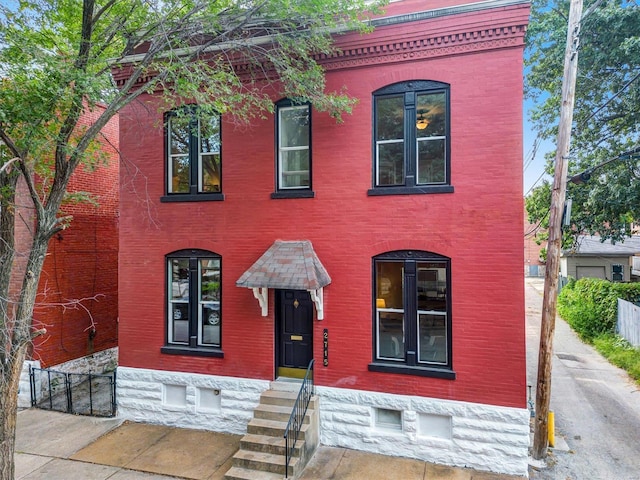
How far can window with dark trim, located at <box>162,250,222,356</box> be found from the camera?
9.39m

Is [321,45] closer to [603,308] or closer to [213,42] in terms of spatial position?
[213,42]

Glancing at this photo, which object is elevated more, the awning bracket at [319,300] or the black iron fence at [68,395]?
the awning bracket at [319,300]

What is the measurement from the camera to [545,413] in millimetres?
7676

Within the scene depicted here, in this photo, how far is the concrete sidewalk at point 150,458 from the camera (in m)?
7.28

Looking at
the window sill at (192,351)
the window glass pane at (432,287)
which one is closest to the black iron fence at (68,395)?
the window sill at (192,351)

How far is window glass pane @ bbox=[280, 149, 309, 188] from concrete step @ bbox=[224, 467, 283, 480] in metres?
5.76

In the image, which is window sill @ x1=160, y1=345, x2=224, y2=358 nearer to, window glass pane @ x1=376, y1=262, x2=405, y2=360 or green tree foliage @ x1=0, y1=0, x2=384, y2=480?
green tree foliage @ x1=0, y1=0, x2=384, y2=480

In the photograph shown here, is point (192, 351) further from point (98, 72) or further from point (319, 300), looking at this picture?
point (98, 72)

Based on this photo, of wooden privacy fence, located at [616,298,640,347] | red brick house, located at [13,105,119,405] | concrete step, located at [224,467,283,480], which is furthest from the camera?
wooden privacy fence, located at [616,298,640,347]

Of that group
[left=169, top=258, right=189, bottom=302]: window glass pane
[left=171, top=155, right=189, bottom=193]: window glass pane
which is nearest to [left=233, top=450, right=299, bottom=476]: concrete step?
[left=169, top=258, right=189, bottom=302]: window glass pane

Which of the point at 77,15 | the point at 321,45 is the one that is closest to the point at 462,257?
the point at 321,45

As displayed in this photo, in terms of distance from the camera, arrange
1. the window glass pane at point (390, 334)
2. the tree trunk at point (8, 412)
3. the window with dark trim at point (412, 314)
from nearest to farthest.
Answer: the tree trunk at point (8, 412) → the window with dark trim at point (412, 314) → the window glass pane at point (390, 334)

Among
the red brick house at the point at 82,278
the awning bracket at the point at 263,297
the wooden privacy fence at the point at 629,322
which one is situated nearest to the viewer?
the awning bracket at the point at 263,297

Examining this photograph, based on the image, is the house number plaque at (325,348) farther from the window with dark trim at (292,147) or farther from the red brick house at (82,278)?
the red brick house at (82,278)
